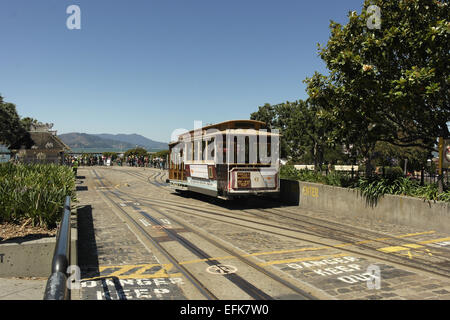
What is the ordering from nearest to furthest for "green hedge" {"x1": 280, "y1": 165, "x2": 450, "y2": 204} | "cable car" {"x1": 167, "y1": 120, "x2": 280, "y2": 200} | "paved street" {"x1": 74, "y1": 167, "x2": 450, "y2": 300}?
"paved street" {"x1": 74, "y1": 167, "x2": 450, "y2": 300} < "green hedge" {"x1": 280, "y1": 165, "x2": 450, "y2": 204} < "cable car" {"x1": 167, "y1": 120, "x2": 280, "y2": 200}

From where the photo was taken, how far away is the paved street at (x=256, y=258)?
18.8 feet

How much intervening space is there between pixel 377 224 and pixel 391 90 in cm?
441

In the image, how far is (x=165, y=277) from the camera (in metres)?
6.36

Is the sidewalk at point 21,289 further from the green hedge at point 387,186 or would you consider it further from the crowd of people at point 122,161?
the crowd of people at point 122,161

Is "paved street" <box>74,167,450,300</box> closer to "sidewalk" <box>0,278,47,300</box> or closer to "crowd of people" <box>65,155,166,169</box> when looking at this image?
"sidewalk" <box>0,278,47,300</box>

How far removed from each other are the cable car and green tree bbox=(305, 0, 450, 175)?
296cm

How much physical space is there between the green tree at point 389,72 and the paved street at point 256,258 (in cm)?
381

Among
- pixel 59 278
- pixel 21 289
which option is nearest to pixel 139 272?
pixel 21 289

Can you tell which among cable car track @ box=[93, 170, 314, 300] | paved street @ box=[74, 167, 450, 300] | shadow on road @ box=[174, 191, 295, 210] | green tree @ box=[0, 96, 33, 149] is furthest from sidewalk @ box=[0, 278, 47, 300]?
green tree @ box=[0, 96, 33, 149]

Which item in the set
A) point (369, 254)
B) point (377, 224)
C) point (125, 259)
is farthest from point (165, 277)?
point (377, 224)

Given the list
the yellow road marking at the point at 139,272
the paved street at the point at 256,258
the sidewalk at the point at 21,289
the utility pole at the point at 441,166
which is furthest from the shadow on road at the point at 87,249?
the utility pole at the point at 441,166

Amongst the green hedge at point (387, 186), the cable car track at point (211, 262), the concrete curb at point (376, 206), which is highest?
the green hedge at point (387, 186)

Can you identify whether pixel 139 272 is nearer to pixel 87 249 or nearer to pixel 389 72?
pixel 87 249

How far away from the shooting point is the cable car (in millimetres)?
14797
